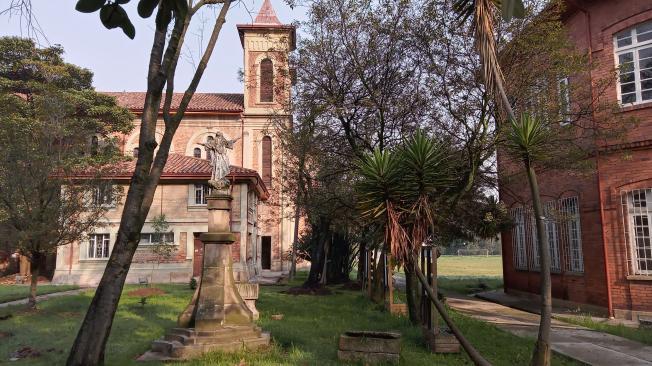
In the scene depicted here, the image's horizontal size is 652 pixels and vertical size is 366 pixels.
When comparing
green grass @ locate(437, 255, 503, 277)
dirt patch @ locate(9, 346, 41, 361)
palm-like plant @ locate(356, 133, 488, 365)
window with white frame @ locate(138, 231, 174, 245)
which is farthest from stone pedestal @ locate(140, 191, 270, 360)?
green grass @ locate(437, 255, 503, 277)

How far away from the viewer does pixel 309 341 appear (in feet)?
30.9

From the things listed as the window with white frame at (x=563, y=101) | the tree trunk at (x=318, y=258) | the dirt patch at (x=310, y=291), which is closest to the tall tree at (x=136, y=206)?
the window with white frame at (x=563, y=101)

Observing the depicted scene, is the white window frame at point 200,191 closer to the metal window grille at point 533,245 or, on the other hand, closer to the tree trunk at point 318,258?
the tree trunk at point 318,258

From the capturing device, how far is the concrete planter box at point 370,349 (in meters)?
7.59

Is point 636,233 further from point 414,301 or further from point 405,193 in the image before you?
point 405,193

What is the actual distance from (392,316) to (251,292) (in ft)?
11.7

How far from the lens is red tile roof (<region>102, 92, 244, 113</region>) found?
37791mm

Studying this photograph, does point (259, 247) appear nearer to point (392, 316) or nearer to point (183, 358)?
point (392, 316)

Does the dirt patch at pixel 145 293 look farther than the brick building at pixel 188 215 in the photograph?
No

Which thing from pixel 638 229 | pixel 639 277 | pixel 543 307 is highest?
pixel 638 229

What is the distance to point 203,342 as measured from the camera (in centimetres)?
859

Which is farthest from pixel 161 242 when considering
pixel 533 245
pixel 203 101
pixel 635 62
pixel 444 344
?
pixel 635 62

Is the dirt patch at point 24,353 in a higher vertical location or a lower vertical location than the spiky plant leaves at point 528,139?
lower

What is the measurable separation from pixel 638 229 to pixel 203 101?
33.0 m
